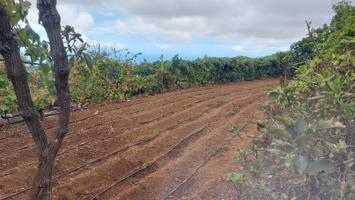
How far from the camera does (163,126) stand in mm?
9617

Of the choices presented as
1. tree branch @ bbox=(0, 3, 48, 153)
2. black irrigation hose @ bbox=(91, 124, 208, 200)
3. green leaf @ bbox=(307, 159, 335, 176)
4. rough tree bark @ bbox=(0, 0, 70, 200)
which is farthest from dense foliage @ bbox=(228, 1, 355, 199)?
black irrigation hose @ bbox=(91, 124, 208, 200)

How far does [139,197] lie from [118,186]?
47cm

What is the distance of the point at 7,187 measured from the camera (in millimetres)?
5816

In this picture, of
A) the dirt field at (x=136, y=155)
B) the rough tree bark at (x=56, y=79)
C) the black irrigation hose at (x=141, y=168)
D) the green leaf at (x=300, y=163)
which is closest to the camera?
the green leaf at (x=300, y=163)

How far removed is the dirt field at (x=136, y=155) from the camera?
5.93 metres

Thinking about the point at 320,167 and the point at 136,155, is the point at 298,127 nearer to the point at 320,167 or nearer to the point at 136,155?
the point at 320,167

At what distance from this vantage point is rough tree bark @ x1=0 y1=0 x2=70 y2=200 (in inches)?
89.6

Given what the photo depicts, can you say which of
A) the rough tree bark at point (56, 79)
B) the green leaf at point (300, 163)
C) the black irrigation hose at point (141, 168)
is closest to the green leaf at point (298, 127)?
the green leaf at point (300, 163)

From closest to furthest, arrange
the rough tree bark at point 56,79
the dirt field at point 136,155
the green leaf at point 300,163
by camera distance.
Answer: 1. the green leaf at point 300,163
2. the rough tree bark at point 56,79
3. the dirt field at point 136,155

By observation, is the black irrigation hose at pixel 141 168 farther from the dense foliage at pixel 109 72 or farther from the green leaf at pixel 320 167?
the green leaf at pixel 320 167

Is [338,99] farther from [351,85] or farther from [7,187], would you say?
[7,187]

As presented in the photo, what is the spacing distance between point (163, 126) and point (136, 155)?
2.25 m

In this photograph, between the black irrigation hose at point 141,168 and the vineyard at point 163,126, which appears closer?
the vineyard at point 163,126

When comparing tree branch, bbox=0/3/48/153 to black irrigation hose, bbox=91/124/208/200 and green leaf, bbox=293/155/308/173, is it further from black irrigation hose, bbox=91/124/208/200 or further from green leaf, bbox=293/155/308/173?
black irrigation hose, bbox=91/124/208/200
